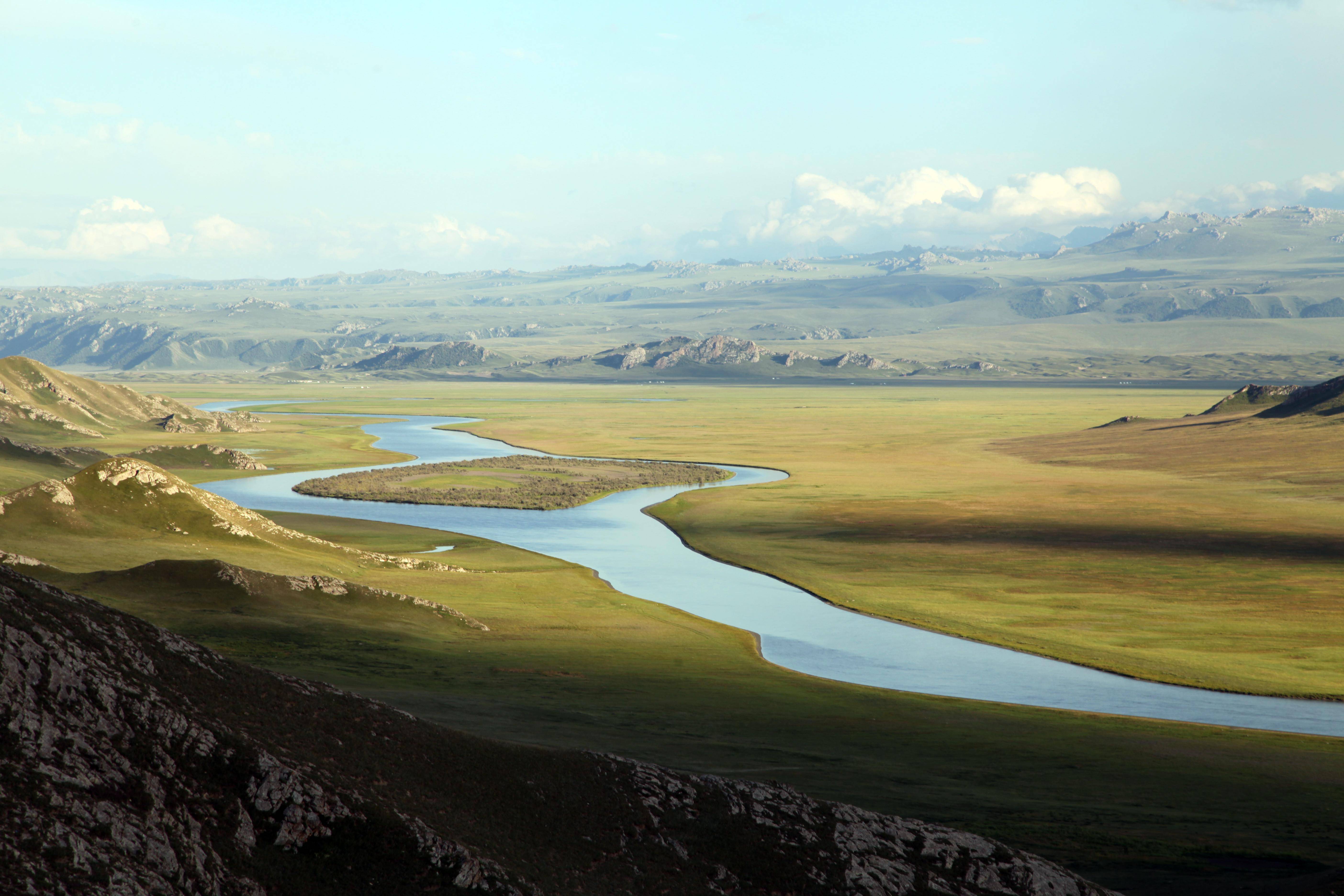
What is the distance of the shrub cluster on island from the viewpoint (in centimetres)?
11894

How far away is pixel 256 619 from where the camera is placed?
49.8 m

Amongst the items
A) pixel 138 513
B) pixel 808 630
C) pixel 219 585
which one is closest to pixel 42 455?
pixel 138 513

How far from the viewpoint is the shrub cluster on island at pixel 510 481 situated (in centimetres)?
11894

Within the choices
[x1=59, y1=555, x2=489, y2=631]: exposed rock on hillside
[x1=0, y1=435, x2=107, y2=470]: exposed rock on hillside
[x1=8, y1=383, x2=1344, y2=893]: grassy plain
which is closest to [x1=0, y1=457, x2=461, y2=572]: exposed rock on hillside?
[x1=8, y1=383, x2=1344, y2=893]: grassy plain

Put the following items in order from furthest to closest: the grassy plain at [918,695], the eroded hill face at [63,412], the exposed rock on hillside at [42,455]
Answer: the eroded hill face at [63,412], the exposed rock on hillside at [42,455], the grassy plain at [918,695]

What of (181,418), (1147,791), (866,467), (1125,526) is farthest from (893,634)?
(181,418)

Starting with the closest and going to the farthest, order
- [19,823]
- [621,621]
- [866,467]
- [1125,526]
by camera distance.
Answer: [19,823] → [621,621] → [1125,526] → [866,467]

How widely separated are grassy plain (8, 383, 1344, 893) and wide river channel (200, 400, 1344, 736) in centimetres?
275

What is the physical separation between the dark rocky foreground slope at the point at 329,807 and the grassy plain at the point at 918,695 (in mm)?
5343

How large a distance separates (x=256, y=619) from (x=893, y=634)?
3577cm

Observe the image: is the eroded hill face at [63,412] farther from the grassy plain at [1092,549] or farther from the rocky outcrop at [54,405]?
the grassy plain at [1092,549]

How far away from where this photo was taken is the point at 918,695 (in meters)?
49.8

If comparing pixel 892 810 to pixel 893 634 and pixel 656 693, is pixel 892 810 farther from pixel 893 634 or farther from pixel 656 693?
pixel 893 634

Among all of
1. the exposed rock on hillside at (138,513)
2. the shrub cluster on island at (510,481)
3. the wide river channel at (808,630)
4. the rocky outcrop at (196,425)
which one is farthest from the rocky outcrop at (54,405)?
the exposed rock on hillside at (138,513)
